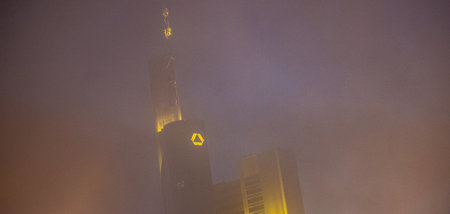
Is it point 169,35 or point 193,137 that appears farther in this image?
point 169,35

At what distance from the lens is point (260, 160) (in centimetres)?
3188

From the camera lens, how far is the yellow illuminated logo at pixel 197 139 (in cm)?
1822

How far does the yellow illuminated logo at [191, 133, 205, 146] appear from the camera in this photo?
18219 millimetres

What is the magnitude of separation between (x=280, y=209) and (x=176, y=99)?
13082mm

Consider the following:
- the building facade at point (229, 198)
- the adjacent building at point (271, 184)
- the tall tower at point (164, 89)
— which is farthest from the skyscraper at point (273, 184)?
the tall tower at point (164, 89)

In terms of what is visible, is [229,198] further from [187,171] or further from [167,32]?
[187,171]

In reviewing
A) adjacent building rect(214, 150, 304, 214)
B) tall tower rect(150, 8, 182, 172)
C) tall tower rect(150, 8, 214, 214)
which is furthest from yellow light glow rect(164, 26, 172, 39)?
adjacent building rect(214, 150, 304, 214)

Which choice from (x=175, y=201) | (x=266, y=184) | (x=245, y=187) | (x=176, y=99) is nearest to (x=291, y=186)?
(x=266, y=184)

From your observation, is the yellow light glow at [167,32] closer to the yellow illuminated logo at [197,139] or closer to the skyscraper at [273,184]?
the yellow illuminated logo at [197,139]

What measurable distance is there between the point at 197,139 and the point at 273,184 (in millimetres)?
14012

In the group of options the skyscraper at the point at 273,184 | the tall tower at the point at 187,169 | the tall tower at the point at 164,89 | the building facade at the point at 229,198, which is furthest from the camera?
the building facade at the point at 229,198

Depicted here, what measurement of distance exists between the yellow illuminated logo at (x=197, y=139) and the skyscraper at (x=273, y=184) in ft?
43.5

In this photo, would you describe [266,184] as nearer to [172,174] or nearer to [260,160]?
[260,160]

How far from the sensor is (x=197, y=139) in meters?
18.4
